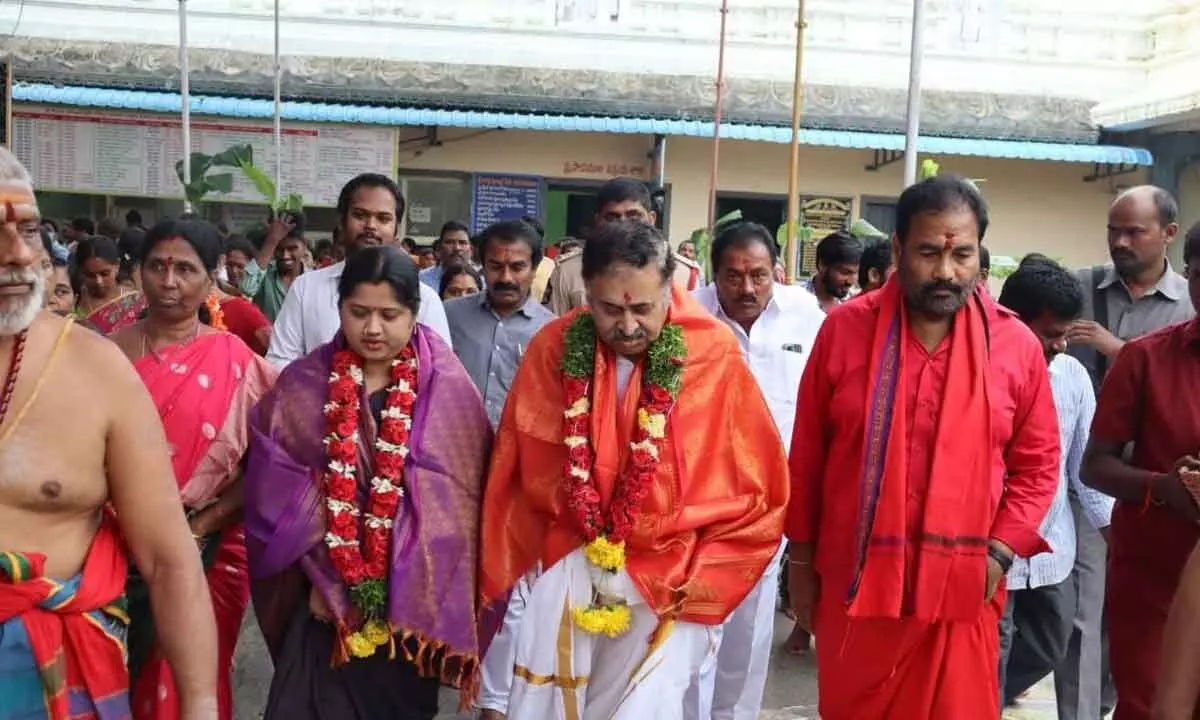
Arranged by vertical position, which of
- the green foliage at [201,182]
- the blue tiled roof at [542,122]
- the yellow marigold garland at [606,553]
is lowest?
the yellow marigold garland at [606,553]

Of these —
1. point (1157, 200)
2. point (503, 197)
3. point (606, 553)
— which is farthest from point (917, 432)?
point (503, 197)

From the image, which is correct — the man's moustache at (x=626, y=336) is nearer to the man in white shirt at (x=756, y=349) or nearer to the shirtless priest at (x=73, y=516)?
the man in white shirt at (x=756, y=349)

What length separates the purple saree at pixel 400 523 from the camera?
3.37 metres

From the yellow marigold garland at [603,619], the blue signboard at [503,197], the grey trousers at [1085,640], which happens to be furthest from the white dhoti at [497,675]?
the blue signboard at [503,197]

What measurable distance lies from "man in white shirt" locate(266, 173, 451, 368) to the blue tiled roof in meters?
8.38

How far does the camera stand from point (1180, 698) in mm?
2068

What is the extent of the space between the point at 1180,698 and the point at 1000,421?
1293 mm

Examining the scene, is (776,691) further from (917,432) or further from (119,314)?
(119,314)

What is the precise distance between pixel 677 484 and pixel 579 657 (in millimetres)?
600

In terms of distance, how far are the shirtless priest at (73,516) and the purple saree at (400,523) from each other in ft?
3.24

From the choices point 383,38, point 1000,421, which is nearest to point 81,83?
point 383,38

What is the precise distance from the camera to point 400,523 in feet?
11.2

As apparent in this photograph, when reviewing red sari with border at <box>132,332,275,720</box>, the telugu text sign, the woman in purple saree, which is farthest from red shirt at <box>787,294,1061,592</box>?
the telugu text sign

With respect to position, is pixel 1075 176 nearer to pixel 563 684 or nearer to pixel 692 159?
pixel 692 159
